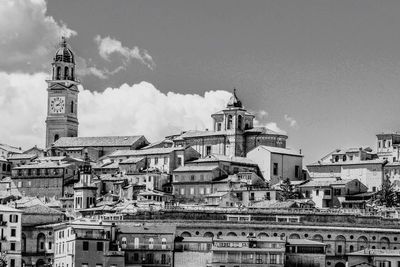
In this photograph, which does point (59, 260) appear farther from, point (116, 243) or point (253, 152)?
point (253, 152)

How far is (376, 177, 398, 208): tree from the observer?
124m

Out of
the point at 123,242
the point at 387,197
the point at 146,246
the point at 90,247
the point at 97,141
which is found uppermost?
the point at 97,141

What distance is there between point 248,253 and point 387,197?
34367mm

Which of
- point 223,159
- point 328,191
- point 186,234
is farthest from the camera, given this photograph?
point 223,159

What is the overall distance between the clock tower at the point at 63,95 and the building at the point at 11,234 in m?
64.2

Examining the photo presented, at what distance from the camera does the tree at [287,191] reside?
126 metres

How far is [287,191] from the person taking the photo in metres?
127

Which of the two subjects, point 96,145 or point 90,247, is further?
point 96,145

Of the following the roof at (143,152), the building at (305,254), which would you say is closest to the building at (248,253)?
the building at (305,254)

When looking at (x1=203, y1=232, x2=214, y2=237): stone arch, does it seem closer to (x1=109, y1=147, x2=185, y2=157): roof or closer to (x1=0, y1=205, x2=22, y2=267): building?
(x1=0, y1=205, x2=22, y2=267): building

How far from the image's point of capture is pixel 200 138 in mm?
145875

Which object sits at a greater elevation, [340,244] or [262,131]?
[262,131]

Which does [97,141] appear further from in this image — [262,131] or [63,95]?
[262,131]

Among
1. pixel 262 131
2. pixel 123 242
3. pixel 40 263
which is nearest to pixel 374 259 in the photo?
pixel 123 242
